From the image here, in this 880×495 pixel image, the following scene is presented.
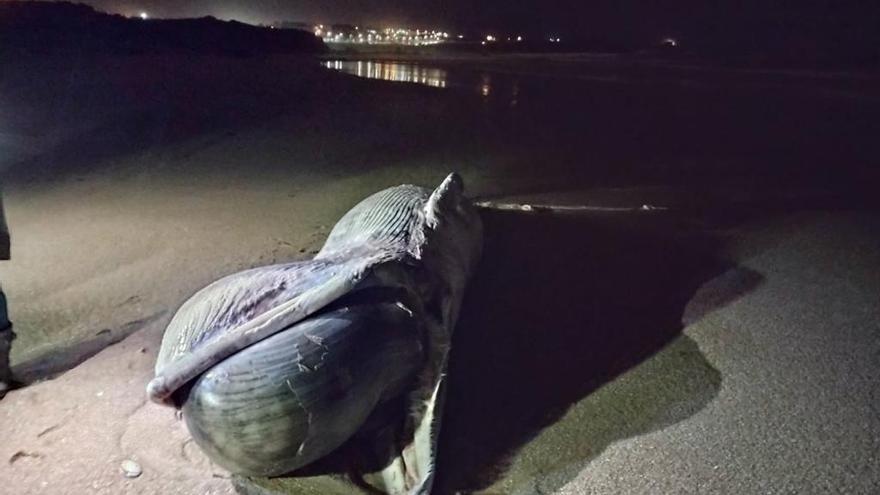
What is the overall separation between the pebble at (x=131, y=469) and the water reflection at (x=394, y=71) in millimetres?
15241

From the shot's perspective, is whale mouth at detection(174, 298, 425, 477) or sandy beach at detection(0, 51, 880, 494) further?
sandy beach at detection(0, 51, 880, 494)

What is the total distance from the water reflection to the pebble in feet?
50.0

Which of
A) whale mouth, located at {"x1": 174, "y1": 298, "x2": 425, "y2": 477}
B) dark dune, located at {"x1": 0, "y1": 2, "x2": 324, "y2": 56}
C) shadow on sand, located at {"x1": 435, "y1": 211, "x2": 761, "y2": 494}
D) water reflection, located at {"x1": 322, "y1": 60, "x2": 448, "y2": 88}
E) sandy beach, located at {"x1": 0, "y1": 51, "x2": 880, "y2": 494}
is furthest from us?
dark dune, located at {"x1": 0, "y1": 2, "x2": 324, "y2": 56}

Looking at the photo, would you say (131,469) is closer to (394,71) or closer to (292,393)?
(292,393)

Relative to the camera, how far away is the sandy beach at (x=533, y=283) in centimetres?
329

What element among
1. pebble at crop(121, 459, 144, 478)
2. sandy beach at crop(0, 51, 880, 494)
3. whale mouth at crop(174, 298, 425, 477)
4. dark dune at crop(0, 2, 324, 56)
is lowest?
pebble at crop(121, 459, 144, 478)

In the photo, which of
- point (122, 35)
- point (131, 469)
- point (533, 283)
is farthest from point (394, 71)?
point (131, 469)

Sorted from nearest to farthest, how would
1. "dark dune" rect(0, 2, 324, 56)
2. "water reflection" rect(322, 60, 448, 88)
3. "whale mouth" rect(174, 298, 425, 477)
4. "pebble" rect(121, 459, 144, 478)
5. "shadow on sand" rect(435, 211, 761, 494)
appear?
1. "whale mouth" rect(174, 298, 425, 477)
2. "pebble" rect(121, 459, 144, 478)
3. "shadow on sand" rect(435, 211, 761, 494)
4. "water reflection" rect(322, 60, 448, 88)
5. "dark dune" rect(0, 2, 324, 56)

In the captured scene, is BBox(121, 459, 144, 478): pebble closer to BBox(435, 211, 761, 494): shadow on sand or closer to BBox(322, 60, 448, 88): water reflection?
BBox(435, 211, 761, 494): shadow on sand

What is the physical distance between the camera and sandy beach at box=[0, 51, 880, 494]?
3.29m

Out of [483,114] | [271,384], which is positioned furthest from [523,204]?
[483,114]

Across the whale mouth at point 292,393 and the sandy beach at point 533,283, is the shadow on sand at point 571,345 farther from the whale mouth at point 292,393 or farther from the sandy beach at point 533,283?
the whale mouth at point 292,393

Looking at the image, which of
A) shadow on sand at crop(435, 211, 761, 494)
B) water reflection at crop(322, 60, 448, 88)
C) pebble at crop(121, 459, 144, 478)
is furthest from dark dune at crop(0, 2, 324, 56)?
pebble at crop(121, 459, 144, 478)

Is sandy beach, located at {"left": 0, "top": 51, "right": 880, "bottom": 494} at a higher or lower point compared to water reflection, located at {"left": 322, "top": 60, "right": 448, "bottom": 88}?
lower
